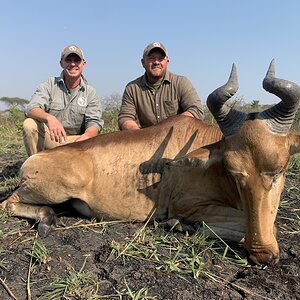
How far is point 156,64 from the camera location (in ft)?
25.2

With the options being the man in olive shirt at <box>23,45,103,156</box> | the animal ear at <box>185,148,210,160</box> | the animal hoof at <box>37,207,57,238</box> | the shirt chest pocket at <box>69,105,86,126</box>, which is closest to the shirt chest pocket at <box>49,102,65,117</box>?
the man in olive shirt at <box>23,45,103,156</box>

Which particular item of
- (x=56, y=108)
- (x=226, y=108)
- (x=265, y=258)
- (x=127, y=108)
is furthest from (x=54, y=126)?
(x=265, y=258)

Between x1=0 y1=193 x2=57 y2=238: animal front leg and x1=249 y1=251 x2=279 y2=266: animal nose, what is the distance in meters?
2.42

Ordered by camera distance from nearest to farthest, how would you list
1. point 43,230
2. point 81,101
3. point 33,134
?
point 43,230 < point 33,134 < point 81,101

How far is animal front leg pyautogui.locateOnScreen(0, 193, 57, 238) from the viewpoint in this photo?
515 cm

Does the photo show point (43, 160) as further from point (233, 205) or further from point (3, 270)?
point (233, 205)

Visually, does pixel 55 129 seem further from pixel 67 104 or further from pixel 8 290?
pixel 8 290

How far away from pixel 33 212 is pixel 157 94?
11.3ft

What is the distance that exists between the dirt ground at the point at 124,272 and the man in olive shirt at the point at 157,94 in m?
3.18

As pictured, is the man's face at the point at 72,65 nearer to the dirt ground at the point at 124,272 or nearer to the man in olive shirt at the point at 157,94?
the man in olive shirt at the point at 157,94

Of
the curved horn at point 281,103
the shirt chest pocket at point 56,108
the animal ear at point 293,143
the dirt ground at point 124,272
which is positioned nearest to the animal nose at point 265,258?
the dirt ground at point 124,272

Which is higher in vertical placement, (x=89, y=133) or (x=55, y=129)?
(x=55, y=129)

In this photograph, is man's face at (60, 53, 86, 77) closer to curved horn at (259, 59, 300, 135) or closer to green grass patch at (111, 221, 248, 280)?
green grass patch at (111, 221, 248, 280)

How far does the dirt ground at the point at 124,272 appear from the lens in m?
3.71
